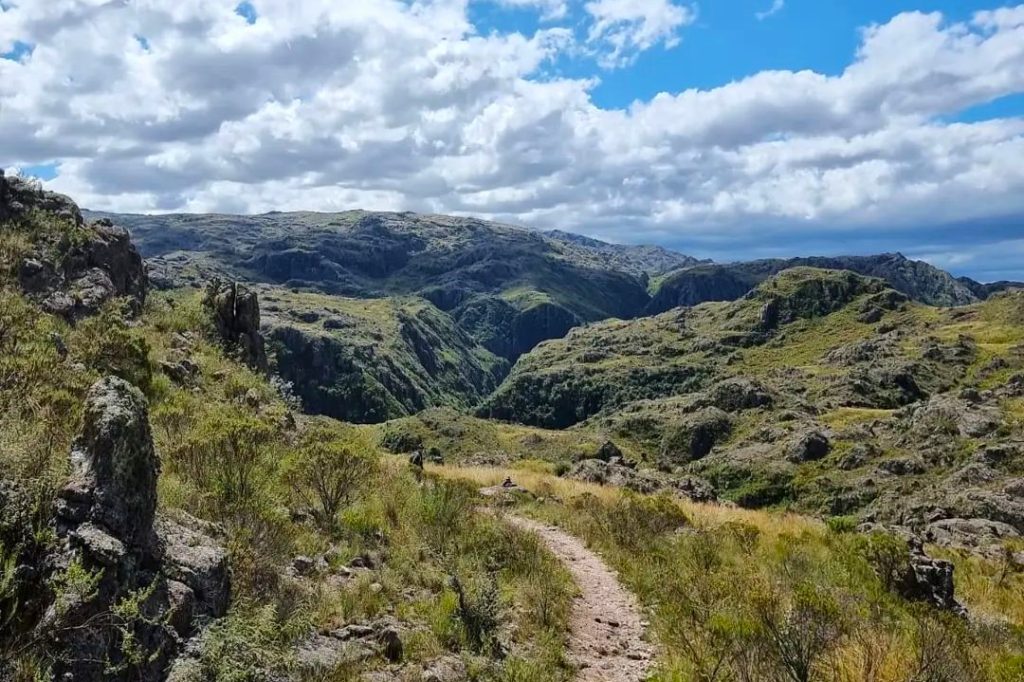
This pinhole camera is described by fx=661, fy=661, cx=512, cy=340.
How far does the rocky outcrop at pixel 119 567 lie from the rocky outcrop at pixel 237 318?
1990 centimetres

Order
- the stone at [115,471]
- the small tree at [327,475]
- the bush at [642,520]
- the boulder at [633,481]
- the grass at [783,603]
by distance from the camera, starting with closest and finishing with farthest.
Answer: the stone at [115,471], the grass at [783,603], the small tree at [327,475], the bush at [642,520], the boulder at [633,481]

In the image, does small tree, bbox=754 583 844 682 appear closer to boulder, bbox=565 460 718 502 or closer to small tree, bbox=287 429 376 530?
small tree, bbox=287 429 376 530

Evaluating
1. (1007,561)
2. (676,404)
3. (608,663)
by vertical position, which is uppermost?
(608,663)

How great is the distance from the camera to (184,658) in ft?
21.5

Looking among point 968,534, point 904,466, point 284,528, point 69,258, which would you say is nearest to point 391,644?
point 284,528

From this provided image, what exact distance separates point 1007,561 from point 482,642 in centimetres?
1869

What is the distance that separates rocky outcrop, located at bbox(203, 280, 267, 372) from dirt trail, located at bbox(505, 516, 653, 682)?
1657 centimetres

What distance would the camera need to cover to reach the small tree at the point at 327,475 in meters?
14.3

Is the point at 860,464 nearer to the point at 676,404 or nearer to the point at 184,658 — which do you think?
the point at 676,404

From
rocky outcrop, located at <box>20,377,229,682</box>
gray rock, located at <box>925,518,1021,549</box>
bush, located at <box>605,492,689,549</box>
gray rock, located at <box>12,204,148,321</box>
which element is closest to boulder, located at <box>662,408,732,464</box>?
gray rock, located at <box>925,518,1021,549</box>

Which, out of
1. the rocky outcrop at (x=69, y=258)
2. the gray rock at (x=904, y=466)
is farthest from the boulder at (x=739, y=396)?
the rocky outcrop at (x=69, y=258)

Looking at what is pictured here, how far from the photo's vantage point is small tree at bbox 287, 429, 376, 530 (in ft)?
46.9

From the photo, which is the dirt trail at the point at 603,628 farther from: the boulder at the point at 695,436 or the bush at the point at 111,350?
the boulder at the point at 695,436

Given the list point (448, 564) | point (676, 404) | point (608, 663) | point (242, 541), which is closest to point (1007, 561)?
point (608, 663)
